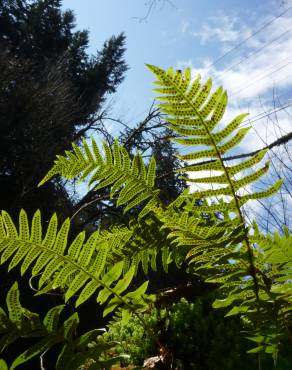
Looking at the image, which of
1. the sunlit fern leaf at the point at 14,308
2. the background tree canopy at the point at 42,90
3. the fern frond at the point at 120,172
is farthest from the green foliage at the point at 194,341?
the background tree canopy at the point at 42,90

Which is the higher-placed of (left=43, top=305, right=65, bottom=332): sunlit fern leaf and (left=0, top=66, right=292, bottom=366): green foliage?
(left=0, top=66, right=292, bottom=366): green foliage

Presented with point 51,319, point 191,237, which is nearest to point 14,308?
point 51,319

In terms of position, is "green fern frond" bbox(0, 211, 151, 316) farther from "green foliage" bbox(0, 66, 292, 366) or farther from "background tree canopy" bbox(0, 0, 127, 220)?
"background tree canopy" bbox(0, 0, 127, 220)

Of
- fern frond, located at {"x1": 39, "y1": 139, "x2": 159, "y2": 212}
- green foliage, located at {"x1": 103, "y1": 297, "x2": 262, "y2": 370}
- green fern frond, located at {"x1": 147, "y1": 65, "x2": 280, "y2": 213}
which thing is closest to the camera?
green fern frond, located at {"x1": 147, "y1": 65, "x2": 280, "y2": 213}

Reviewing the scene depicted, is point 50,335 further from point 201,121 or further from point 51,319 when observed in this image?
point 201,121

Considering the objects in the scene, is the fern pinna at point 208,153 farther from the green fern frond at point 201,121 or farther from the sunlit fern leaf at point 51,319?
the sunlit fern leaf at point 51,319

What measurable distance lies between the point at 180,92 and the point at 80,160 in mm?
383

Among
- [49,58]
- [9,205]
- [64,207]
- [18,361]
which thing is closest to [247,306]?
[18,361]

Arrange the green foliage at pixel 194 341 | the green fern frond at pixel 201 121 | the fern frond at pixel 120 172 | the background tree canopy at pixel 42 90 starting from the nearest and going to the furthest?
1. the green fern frond at pixel 201 121
2. the fern frond at pixel 120 172
3. the green foliage at pixel 194 341
4. the background tree canopy at pixel 42 90

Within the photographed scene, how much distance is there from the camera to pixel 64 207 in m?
10.9

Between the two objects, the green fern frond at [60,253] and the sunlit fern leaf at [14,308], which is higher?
the green fern frond at [60,253]

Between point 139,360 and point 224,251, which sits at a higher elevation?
point 224,251

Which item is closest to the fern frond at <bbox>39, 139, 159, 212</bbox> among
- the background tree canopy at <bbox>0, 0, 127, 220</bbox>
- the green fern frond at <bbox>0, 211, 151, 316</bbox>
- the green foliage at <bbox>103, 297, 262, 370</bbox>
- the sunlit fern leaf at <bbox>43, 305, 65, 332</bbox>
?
the green fern frond at <bbox>0, 211, 151, 316</bbox>

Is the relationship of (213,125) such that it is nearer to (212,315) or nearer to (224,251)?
(224,251)
